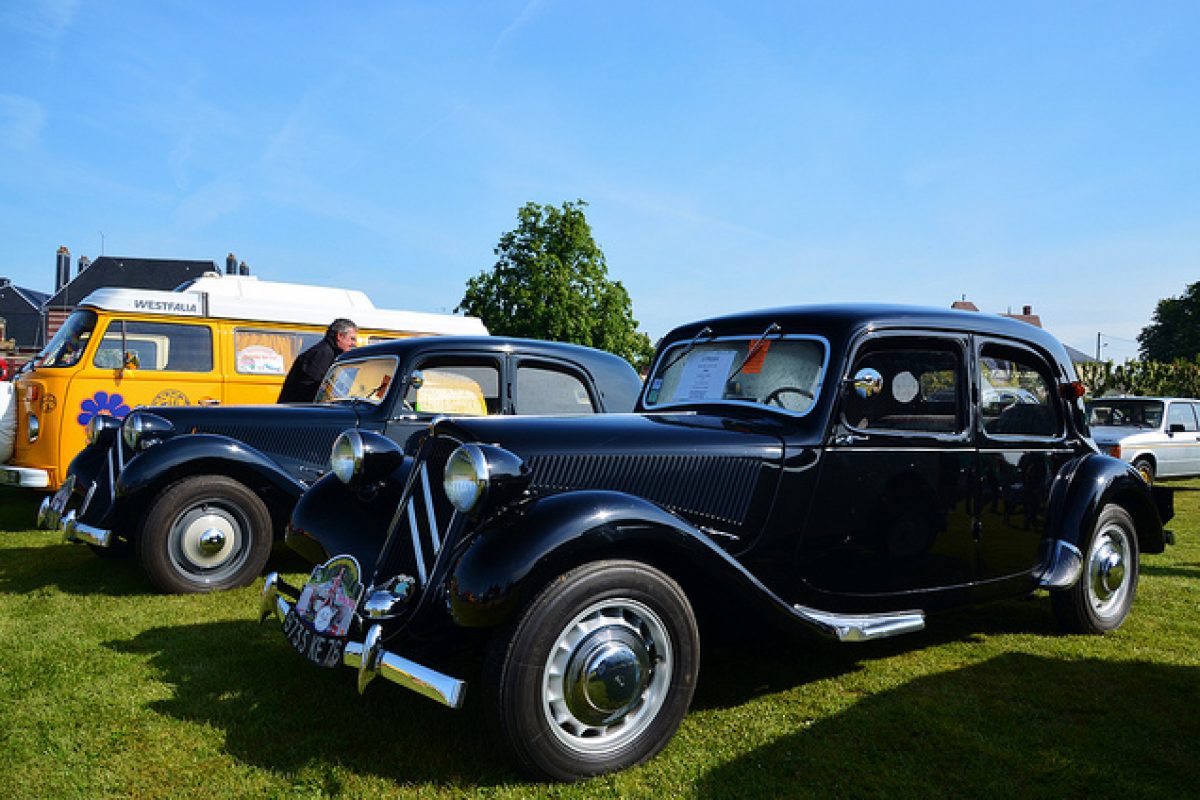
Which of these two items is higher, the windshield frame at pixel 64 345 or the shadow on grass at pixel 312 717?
the windshield frame at pixel 64 345

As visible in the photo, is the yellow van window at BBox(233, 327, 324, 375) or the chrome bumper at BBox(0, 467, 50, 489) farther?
the yellow van window at BBox(233, 327, 324, 375)

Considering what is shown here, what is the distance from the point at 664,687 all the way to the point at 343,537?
1.59 meters

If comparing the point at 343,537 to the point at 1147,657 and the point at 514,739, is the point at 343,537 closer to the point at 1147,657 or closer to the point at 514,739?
the point at 514,739

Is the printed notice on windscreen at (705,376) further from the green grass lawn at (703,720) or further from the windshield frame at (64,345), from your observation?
the windshield frame at (64,345)

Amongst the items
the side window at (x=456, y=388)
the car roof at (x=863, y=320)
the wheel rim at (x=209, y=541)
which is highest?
the car roof at (x=863, y=320)

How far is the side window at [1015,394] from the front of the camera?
13.1 feet

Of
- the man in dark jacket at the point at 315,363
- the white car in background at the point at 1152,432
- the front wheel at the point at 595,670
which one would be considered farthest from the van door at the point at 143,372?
the white car in background at the point at 1152,432

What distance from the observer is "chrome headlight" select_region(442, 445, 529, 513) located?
2.76 m

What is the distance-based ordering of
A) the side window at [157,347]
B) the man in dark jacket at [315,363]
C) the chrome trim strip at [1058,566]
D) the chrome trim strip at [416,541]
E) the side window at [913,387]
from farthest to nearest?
the side window at [157,347] → the man in dark jacket at [315,363] → the chrome trim strip at [1058,566] → the side window at [913,387] → the chrome trim strip at [416,541]

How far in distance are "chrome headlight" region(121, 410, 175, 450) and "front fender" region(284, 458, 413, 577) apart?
2.22 m

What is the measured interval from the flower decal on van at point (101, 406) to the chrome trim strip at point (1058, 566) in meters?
8.04

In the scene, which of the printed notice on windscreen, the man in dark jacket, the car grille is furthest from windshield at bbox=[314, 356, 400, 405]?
the car grille

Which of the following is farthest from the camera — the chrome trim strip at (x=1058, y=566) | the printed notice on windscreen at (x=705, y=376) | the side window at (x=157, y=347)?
the side window at (x=157, y=347)

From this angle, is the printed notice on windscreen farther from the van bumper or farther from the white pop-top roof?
the van bumper
